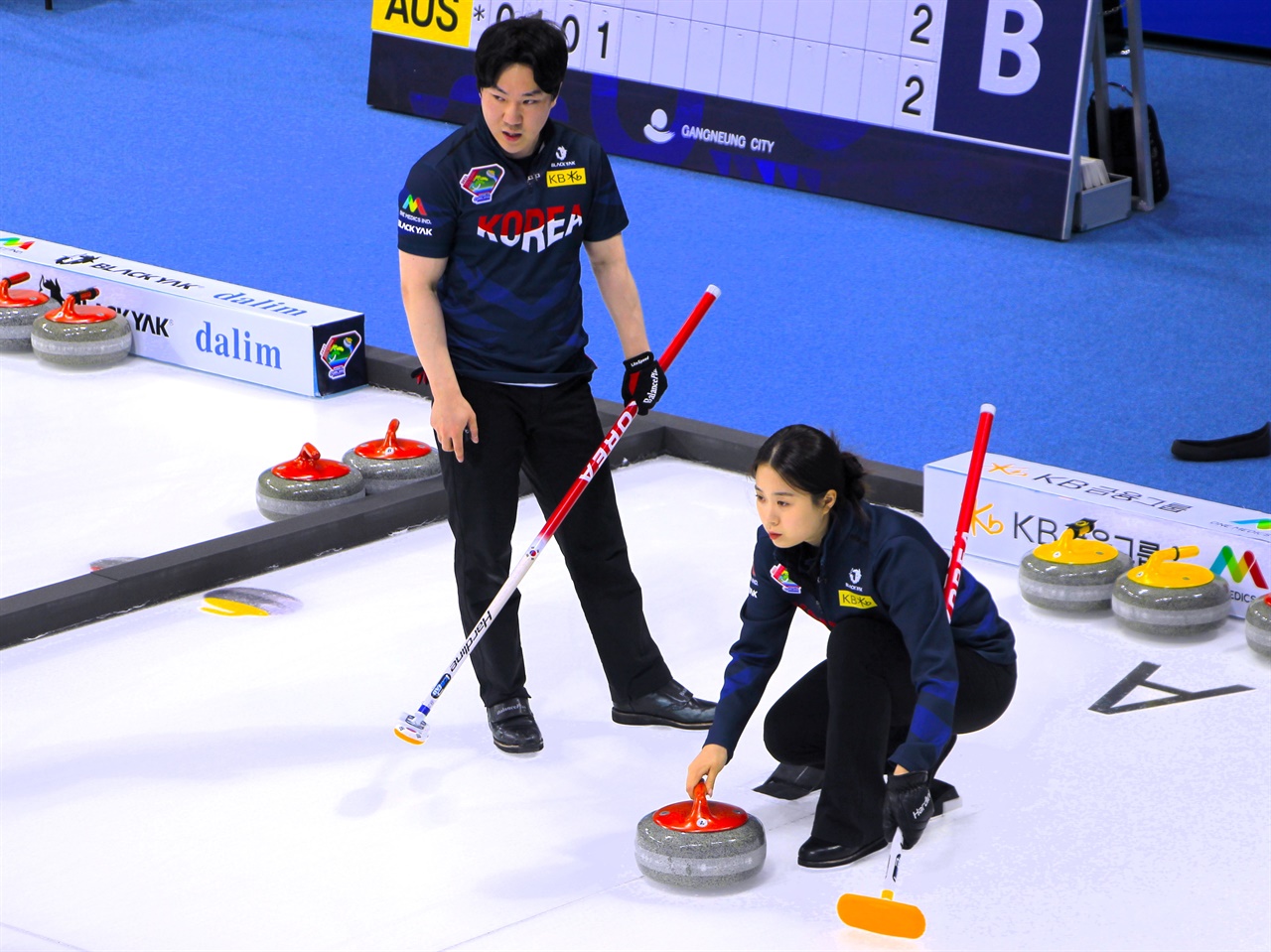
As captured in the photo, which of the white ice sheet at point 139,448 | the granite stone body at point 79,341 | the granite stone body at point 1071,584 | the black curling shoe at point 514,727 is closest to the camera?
the black curling shoe at point 514,727

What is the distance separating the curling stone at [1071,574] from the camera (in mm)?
3949

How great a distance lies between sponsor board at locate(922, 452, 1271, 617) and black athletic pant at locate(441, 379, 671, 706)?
3.20 feet

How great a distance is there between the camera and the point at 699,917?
2.84 meters

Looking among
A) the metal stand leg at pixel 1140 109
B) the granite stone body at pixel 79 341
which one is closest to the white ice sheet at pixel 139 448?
the granite stone body at pixel 79 341

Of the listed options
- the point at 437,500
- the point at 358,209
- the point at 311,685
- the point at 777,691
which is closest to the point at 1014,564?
the point at 777,691

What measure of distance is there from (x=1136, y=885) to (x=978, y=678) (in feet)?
1.29

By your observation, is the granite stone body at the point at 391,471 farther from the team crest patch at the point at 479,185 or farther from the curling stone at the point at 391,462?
the team crest patch at the point at 479,185

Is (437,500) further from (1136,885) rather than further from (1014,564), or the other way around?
(1136,885)

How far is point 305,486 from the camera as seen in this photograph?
14.5ft

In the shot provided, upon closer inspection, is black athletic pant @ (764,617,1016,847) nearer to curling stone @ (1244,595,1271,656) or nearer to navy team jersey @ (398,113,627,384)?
navy team jersey @ (398,113,627,384)

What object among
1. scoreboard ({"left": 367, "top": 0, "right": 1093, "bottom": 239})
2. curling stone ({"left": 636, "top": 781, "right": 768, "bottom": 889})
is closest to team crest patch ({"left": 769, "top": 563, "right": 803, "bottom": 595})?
curling stone ({"left": 636, "top": 781, "right": 768, "bottom": 889})

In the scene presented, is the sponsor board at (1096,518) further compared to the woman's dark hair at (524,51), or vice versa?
the sponsor board at (1096,518)

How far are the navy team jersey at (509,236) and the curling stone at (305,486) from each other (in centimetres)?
124

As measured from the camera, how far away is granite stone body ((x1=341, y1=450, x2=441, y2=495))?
179 inches
